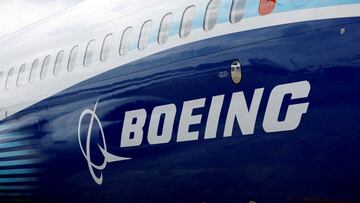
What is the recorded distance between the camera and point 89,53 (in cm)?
807

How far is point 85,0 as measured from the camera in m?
9.27

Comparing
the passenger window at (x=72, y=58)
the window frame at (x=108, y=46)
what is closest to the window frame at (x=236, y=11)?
the window frame at (x=108, y=46)

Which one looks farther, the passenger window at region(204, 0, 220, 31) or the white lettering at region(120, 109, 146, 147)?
the white lettering at region(120, 109, 146, 147)

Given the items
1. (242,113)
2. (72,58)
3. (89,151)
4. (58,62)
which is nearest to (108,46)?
(72,58)

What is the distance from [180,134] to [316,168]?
1637 millimetres

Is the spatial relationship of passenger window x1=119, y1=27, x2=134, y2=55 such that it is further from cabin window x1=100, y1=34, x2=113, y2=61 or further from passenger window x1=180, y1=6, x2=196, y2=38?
passenger window x1=180, y1=6, x2=196, y2=38

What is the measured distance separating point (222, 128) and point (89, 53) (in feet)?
9.44

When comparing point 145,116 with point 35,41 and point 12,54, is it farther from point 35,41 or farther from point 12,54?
point 12,54

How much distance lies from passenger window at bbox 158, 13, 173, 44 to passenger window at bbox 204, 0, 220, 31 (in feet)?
2.07

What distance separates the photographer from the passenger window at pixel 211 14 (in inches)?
239

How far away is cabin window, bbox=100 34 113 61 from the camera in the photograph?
764cm

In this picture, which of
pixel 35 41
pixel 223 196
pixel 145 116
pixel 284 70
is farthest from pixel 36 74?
pixel 284 70

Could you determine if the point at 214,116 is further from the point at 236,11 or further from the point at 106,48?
the point at 106,48

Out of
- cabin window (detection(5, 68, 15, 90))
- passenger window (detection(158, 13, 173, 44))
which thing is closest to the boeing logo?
passenger window (detection(158, 13, 173, 44))
